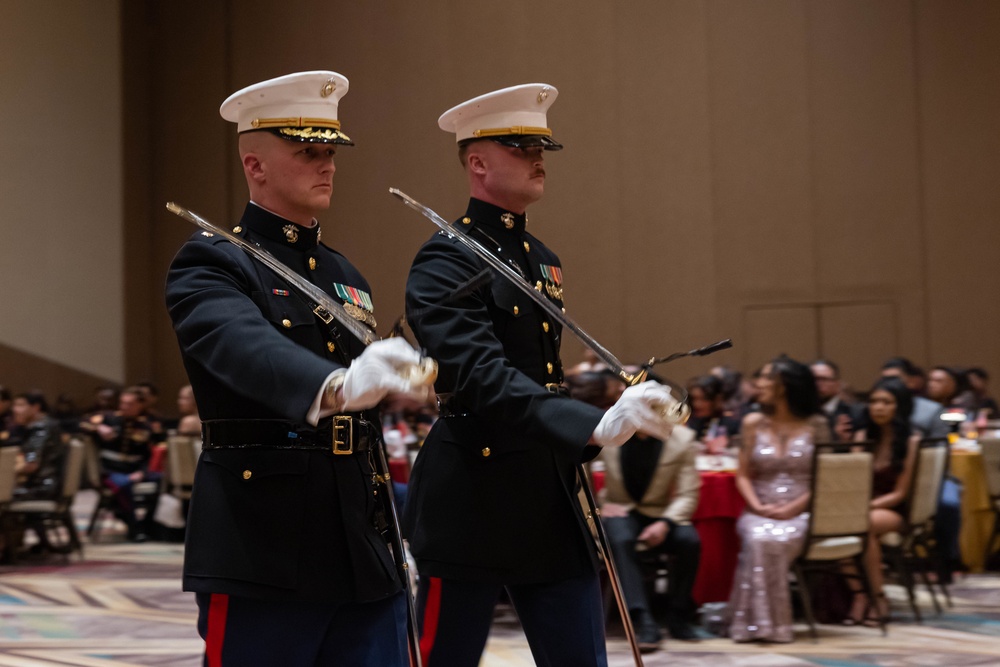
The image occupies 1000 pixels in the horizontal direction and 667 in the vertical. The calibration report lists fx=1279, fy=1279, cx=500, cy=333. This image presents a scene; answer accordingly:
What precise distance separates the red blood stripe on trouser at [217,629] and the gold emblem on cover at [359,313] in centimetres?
51

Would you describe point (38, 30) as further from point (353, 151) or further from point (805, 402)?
point (805, 402)

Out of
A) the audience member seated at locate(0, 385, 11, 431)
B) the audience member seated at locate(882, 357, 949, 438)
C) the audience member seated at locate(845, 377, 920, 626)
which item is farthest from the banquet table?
the audience member seated at locate(0, 385, 11, 431)

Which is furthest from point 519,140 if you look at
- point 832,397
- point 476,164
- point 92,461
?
point 92,461

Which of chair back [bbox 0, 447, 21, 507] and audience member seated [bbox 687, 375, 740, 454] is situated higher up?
audience member seated [bbox 687, 375, 740, 454]

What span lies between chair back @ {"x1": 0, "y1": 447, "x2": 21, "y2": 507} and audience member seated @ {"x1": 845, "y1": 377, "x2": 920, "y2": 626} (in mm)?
4815

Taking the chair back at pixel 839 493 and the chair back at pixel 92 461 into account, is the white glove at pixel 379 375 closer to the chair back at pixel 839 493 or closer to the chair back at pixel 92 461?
the chair back at pixel 839 493

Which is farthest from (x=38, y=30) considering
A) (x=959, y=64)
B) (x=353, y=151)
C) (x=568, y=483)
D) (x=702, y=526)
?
(x=568, y=483)

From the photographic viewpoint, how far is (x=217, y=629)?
194 centimetres

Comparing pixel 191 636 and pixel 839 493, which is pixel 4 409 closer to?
pixel 191 636

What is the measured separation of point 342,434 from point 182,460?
263 inches

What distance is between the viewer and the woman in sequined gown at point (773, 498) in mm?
5379

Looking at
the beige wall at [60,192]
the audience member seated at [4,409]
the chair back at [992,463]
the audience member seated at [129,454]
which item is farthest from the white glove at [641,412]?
the beige wall at [60,192]

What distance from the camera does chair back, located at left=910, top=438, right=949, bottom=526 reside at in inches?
236

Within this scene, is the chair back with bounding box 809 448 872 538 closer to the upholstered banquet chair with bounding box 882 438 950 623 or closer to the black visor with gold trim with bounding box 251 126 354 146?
the upholstered banquet chair with bounding box 882 438 950 623
